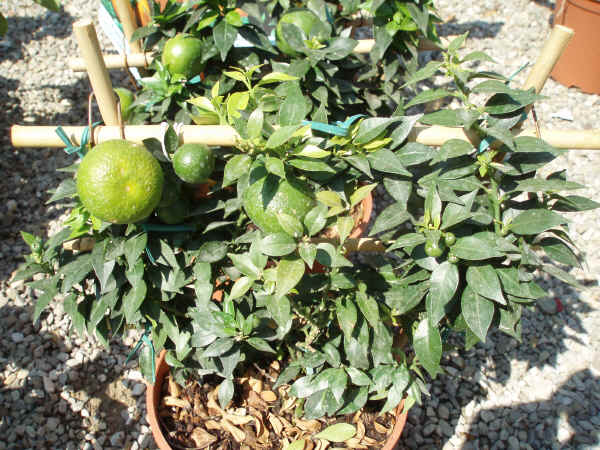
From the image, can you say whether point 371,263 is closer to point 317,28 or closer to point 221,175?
point 221,175

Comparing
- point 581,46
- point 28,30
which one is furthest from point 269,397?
point 28,30

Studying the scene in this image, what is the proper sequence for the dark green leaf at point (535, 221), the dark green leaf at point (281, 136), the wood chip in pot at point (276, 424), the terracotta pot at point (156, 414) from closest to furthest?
the dark green leaf at point (281, 136) < the dark green leaf at point (535, 221) < the terracotta pot at point (156, 414) < the wood chip in pot at point (276, 424)

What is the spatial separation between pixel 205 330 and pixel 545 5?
150 inches

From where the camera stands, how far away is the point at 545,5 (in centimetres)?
359

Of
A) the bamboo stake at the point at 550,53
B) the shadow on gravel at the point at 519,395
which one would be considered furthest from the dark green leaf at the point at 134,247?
the shadow on gravel at the point at 519,395

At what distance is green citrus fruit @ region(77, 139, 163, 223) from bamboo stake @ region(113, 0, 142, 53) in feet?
2.63

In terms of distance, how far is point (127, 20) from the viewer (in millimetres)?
1564

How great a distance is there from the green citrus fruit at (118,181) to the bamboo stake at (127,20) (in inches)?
31.5

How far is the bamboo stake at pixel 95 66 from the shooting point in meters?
0.94

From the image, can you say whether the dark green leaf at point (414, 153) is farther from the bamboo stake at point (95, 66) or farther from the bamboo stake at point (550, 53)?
the bamboo stake at point (95, 66)

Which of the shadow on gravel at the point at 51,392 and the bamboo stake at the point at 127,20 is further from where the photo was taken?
the shadow on gravel at the point at 51,392

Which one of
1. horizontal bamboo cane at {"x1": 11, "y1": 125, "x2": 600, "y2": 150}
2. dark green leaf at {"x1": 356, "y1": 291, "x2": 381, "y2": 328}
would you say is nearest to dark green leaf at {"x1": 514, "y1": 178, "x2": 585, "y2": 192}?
horizontal bamboo cane at {"x1": 11, "y1": 125, "x2": 600, "y2": 150}

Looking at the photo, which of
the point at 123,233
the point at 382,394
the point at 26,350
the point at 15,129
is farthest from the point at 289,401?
the point at 26,350

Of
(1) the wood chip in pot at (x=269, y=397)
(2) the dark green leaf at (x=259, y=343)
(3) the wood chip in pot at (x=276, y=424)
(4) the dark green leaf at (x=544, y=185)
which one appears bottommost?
(3) the wood chip in pot at (x=276, y=424)
